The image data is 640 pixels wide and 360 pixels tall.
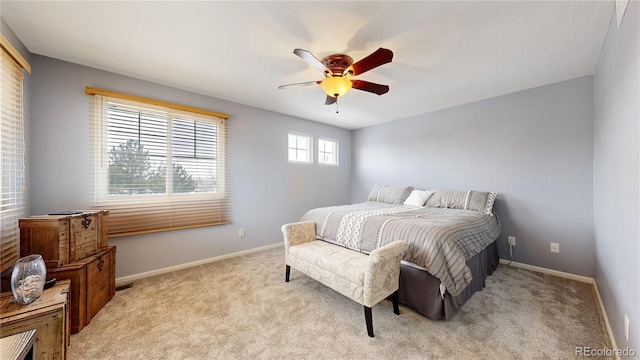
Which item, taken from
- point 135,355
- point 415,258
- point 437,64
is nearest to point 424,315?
point 415,258

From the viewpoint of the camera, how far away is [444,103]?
3.48 metres

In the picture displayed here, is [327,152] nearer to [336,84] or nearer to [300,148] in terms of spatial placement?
[300,148]

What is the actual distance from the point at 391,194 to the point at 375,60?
2569mm

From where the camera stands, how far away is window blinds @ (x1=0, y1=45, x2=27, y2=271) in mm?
1624

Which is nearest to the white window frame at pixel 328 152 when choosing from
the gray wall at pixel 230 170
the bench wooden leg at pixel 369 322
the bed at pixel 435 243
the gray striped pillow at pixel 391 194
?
the gray wall at pixel 230 170

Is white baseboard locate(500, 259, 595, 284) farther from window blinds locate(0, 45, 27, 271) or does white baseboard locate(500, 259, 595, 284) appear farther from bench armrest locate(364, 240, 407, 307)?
window blinds locate(0, 45, 27, 271)

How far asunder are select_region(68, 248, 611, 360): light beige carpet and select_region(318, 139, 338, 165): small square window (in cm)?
276

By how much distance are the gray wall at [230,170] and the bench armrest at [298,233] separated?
4.31 ft

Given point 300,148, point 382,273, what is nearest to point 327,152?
point 300,148

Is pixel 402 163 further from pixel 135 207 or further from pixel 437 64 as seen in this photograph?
pixel 135 207

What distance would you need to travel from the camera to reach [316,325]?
1.82 m

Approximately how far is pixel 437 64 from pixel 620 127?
1403 mm

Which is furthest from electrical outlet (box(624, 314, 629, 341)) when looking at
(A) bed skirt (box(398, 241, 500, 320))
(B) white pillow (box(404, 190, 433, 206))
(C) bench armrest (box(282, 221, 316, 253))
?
(C) bench armrest (box(282, 221, 316, 253))

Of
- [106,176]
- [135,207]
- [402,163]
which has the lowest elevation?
[135,207]
